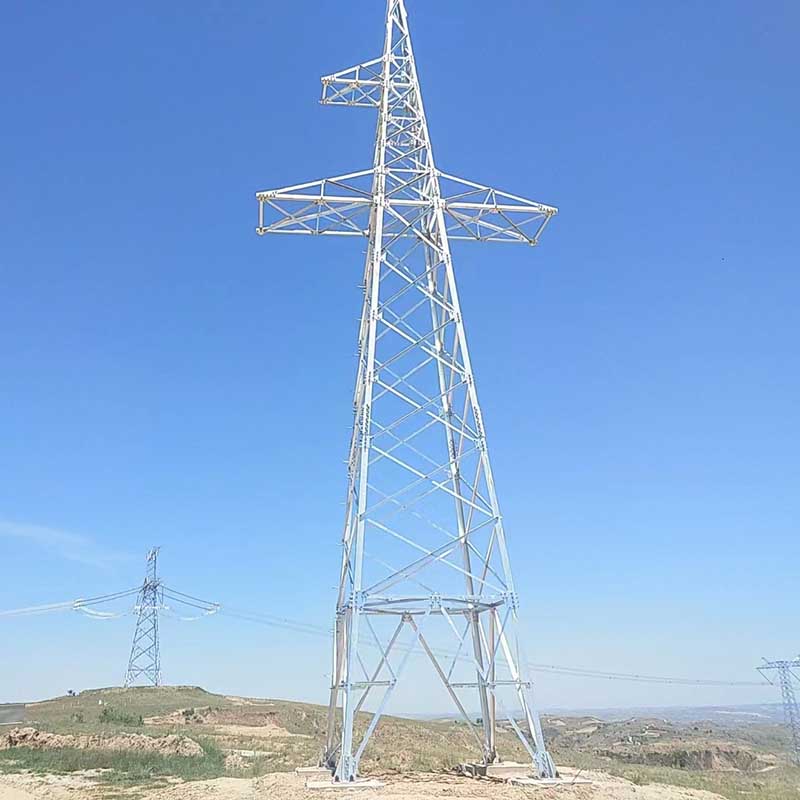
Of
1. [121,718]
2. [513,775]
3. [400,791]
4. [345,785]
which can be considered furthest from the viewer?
[121,718]

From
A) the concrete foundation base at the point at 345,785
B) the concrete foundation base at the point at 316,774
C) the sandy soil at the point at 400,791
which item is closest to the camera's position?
the sandy soil at the point at 400,791

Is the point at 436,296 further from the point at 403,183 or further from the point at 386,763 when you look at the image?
the point at 386,763

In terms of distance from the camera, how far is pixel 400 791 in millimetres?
14547

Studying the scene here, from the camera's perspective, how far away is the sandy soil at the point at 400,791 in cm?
1427

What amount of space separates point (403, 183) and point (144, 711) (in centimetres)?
3992

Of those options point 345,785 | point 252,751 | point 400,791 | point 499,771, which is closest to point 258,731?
point 252,751

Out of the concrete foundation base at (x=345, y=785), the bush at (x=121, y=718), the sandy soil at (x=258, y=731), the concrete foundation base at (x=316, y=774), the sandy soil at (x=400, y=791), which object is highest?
the bush at (x=121, y=718)

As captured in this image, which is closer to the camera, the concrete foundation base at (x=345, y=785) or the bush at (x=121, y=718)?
the concrete foundation base at (x=345, y=785)

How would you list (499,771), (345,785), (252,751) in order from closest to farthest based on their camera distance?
(345,785), (499,771), (252,751)

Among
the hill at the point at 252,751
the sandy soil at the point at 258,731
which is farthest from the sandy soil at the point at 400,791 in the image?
the sandy soil at the point at 258,731

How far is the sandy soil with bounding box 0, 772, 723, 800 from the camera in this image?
14.3 metres

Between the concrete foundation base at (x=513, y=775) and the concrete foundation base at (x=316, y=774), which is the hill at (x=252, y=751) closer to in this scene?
the concrete foundation base at (x=513, y=775)

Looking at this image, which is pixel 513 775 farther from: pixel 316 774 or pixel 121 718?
pixel 121 718

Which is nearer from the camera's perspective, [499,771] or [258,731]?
[499,771]
